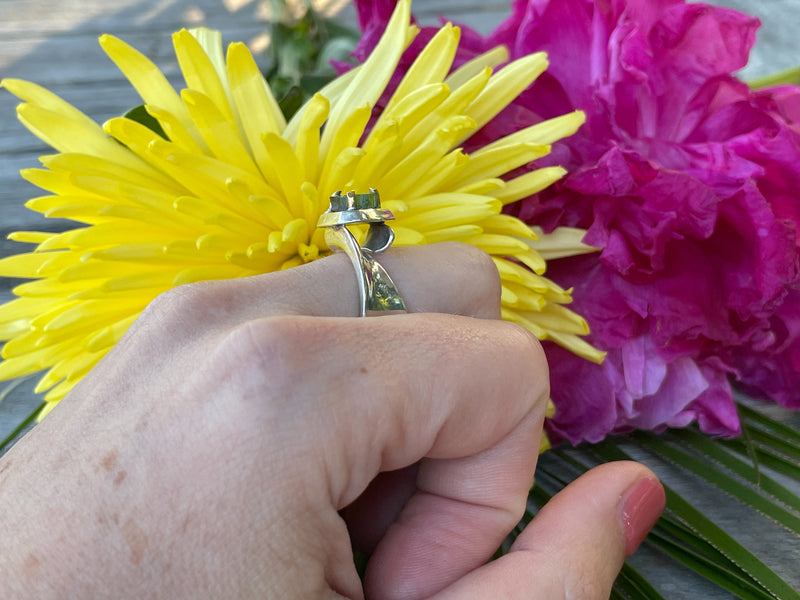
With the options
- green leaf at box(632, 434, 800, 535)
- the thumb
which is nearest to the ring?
the thumb

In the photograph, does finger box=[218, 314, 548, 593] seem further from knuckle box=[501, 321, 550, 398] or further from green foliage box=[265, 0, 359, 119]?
green foliage box=[265, 0, 359, 119]

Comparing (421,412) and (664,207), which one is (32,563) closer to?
(421,412)

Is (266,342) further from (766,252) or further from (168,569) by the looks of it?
(766,252)

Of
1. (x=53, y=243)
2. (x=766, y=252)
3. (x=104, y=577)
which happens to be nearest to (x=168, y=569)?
(x=104, y=577)

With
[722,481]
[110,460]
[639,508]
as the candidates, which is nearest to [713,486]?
[722,481]

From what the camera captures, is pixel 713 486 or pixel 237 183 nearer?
pixel 237 183

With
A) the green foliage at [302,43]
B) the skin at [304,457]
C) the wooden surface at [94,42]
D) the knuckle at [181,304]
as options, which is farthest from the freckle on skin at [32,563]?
the green foliage at [302,43]

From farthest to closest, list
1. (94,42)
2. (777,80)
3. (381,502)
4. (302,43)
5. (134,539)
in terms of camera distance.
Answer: (94,42)
(302,43)
(777,80)
(381,502)
(134,539)
